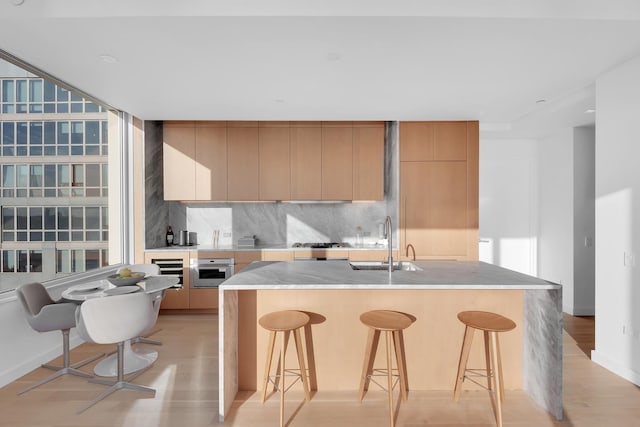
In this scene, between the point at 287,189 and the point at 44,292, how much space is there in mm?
2817

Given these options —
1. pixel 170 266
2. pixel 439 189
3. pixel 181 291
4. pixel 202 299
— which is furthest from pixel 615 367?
pixel 170 266

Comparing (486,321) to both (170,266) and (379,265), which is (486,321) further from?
(170,266)

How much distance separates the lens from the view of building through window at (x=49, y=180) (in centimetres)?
280

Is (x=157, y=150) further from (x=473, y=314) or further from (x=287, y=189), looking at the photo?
(x=473, y=314)

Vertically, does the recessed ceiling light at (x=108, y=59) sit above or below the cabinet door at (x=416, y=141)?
above

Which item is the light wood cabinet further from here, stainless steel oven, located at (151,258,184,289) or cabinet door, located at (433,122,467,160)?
stainless steel oven, located at (151,258,184,289)

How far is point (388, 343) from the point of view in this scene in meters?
2.00

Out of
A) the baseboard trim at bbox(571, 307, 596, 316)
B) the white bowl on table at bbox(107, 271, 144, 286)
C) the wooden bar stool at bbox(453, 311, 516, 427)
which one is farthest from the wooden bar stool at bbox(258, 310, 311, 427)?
the baseboard trim at bbox(571, 307, 596, 316)

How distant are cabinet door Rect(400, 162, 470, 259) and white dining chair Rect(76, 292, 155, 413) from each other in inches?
125

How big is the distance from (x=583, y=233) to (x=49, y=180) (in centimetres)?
643

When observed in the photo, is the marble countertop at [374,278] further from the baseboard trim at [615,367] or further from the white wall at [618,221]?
the baseboard trim at [615,367]

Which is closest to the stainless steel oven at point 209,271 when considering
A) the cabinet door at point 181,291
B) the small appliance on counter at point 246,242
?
the cabinet door at point 181,291

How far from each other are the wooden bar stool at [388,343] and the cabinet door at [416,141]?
263cm

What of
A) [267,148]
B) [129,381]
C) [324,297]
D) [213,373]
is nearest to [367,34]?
[324,297]
